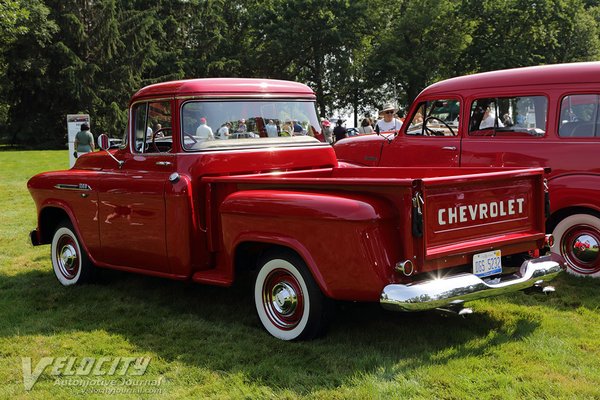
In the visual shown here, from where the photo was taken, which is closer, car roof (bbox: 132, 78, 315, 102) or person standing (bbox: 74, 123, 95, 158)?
car roof (bbox: 132, 78, 315, 102)

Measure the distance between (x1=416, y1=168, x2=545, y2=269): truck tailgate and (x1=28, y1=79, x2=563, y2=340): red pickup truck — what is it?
12 millimetres

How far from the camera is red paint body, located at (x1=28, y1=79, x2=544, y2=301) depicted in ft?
13.9

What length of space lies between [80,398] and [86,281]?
2861 mm

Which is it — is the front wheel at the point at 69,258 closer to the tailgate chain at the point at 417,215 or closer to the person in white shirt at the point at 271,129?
the person in white shirt at the point at 271,129

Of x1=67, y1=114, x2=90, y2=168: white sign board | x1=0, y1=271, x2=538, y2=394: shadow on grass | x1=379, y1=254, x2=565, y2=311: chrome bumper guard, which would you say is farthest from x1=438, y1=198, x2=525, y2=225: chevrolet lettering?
x1=67, y1=114, x2=90, y2=168: white sign board

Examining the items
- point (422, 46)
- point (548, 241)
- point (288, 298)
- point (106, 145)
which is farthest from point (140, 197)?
point (422, 46)

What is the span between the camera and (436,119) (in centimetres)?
833

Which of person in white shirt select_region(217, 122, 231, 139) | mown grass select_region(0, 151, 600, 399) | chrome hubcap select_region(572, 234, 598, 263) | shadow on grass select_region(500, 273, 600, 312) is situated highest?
person in white shirt select_region(217, 122, 231, 139)

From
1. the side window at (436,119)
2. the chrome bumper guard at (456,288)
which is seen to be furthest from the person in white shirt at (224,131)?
the side window at (436,119)

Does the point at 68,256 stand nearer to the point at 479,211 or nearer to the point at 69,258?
the point at 69,258

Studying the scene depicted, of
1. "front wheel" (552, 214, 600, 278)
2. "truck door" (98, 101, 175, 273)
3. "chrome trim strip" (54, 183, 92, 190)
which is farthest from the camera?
"front wheel" (552, 214, 600, 278)

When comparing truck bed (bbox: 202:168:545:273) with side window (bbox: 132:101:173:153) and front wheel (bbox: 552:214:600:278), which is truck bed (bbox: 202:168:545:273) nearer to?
side window (bbox: 132:101:173:153)

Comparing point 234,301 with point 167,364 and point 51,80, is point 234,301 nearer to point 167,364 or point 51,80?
point 167,364

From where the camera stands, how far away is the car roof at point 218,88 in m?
5.77
